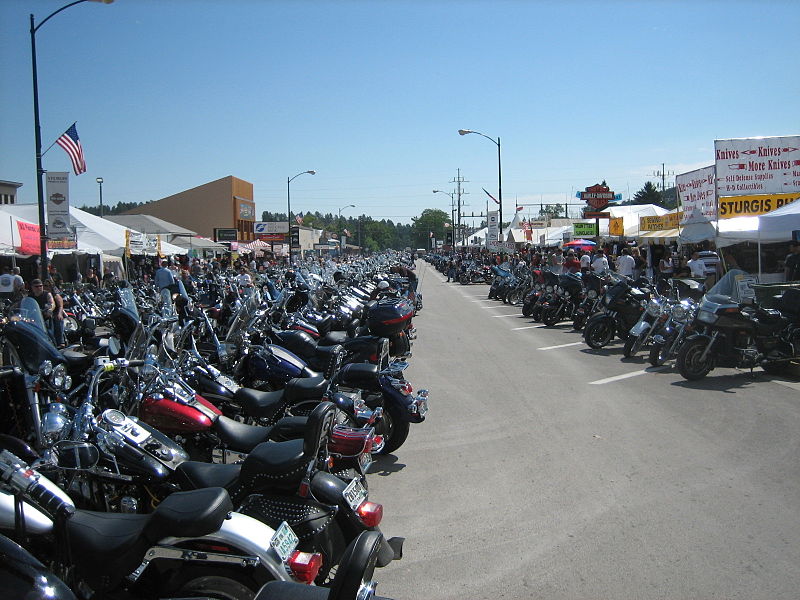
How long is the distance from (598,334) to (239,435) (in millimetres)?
9612

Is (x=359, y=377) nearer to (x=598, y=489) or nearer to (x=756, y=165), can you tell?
(x=598, y=489)

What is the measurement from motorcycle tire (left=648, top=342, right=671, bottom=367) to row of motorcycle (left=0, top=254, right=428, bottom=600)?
6045 millimetres

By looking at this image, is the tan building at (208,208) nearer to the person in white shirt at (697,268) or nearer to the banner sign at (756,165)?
the person in white shirt at (697,268)

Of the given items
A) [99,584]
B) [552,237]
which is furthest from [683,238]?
[552,237]

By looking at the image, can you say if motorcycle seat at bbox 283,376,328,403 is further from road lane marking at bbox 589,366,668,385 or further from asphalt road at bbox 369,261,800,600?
road lane marking at bbox 589,366,668,385

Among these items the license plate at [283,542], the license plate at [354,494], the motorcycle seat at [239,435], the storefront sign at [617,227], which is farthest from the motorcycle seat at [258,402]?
the storefront sign at [617,227]

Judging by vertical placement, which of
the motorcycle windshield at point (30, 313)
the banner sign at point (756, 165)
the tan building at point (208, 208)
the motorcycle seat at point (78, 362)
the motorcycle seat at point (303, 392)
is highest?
the tan building at point (208, 208)

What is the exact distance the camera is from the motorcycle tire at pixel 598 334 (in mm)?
12883

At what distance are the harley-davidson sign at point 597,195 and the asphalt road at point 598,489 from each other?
18.8 metres

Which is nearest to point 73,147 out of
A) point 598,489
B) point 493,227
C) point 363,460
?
point 363,460

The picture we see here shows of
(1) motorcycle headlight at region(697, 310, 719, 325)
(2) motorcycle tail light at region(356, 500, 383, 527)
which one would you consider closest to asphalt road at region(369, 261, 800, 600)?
(2) motorcycle tail light at region(356, 500, 383, 527)

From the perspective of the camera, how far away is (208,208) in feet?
226

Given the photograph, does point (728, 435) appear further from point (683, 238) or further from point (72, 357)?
point (683, 238)

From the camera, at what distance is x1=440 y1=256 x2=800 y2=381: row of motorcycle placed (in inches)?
374
